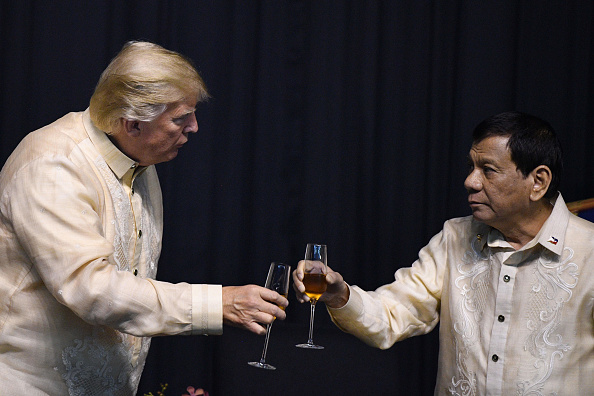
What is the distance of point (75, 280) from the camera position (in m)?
1.83

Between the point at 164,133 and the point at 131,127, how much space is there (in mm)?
94

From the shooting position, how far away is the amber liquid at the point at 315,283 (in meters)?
2.09

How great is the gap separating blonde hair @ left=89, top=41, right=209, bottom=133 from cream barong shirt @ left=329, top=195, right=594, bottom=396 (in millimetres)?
852

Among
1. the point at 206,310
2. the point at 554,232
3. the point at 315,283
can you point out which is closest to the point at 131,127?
the point at 206,310

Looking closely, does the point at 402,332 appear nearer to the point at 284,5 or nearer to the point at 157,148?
the point at 157,148

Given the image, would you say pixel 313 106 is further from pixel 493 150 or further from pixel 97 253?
pixel 97 253

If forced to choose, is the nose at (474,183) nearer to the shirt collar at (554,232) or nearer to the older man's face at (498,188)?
the older man's face at (498,188)

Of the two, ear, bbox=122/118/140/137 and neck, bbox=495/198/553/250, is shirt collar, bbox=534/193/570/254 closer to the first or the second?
neck, bbox=495/198/553/250

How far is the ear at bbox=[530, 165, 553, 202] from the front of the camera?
2.26 metres

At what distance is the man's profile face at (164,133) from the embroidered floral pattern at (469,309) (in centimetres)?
100

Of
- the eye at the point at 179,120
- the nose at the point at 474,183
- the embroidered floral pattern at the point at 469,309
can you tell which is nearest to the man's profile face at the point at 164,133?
the eye at the point at 179,120

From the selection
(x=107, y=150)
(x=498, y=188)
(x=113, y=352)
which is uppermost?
(x=107, y=150)

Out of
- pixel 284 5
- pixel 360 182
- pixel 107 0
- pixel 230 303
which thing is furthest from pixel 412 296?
pixel 107 0

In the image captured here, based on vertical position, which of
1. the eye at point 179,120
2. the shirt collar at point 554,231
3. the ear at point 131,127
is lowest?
the shirt collar at point 554,231
